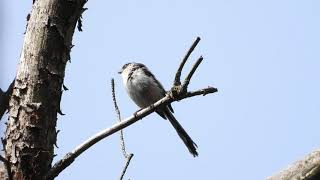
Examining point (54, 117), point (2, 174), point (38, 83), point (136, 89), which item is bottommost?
point (2, 174)

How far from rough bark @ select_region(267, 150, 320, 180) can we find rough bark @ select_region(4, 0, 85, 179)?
1.74 m

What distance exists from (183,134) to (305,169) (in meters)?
4.87

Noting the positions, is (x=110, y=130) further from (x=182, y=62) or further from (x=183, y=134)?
(x=183, y=134)

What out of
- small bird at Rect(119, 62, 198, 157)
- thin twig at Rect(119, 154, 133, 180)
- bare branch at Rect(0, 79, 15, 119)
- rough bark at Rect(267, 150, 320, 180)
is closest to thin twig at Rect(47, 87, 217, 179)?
thin twig at Rect(119, 154, 133, 180)

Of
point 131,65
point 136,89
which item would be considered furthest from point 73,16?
point 131,65

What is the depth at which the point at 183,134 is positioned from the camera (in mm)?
6203

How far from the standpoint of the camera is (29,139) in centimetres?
280

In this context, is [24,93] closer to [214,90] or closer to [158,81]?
[214,90]

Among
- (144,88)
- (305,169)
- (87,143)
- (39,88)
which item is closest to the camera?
(305,169)

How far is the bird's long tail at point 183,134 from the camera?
17.6 ft

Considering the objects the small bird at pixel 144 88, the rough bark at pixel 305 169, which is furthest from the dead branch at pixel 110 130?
the small bird at pixel 144 88

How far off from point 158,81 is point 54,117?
4.93 metres

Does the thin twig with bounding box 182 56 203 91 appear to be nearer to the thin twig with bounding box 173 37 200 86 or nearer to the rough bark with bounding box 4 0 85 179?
the thin twig with bounding box 173 37 200 86

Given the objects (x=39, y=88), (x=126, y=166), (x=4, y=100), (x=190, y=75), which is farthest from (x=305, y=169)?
(x=4, y=100)
